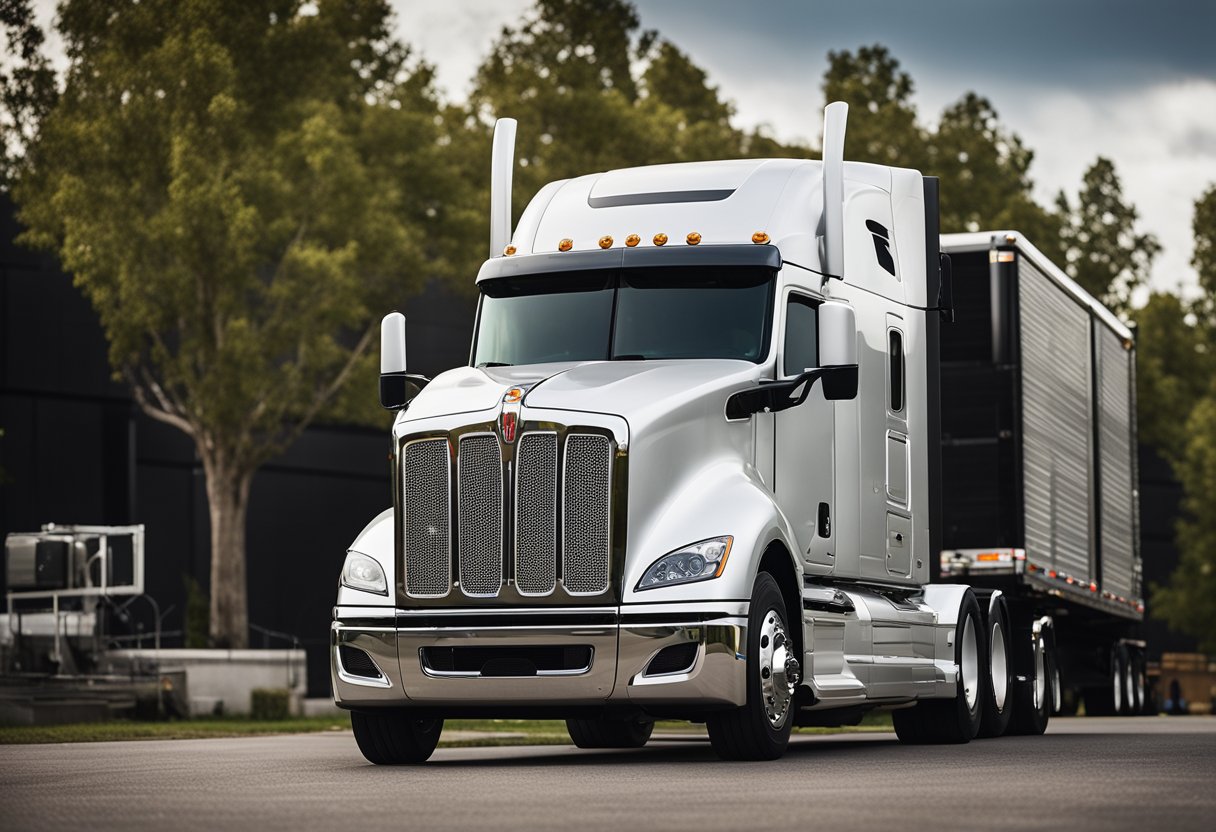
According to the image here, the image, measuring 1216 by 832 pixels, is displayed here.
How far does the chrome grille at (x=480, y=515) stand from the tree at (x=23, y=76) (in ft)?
89.9

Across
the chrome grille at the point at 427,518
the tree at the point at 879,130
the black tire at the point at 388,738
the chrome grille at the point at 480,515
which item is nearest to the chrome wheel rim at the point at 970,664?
the black tire at the point at 388,738

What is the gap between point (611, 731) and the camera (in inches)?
677

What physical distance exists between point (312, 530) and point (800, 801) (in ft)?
129

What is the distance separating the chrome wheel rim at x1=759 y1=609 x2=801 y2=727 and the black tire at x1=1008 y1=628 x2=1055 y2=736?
6.65 metres

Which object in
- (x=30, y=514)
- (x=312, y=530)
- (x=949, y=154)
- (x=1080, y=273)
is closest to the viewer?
(x=30, y=514)

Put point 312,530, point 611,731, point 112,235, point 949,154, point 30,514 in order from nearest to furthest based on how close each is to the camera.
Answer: point 611,731, point 112,235, point 30,514, point 312,530, point 949,154

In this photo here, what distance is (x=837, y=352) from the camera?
1410 centimetres

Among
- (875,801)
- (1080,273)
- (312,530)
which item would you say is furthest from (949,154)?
(875,801)

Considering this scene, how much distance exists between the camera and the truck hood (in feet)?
43.7

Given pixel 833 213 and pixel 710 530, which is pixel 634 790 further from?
pixel 833 213

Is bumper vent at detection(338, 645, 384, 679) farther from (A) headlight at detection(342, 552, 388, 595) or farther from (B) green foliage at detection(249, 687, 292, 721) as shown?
(B) green foliage at detection(249, 687, 292, 721)

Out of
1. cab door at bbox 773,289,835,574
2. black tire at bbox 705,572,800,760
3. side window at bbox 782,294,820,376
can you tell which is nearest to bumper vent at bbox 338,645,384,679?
black tire at bbox 705,572,800,760

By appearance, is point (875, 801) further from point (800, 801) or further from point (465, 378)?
point (465, 378)

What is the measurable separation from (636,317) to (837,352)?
1423 millimetres
